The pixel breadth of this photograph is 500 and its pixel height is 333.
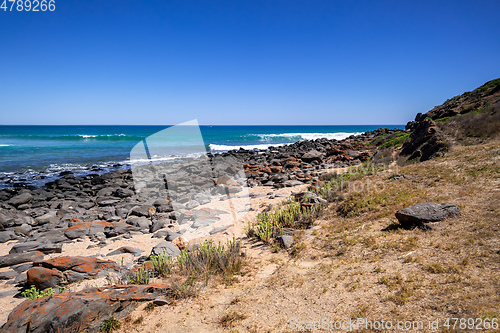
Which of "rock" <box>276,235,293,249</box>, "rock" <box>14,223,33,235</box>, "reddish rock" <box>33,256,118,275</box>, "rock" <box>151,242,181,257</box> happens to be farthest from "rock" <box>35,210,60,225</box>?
"rock" <box>276,235,293,249</box>

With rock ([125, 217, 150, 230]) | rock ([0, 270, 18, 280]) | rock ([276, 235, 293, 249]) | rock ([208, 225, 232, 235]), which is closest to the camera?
rock ([0, 270, 18, 280])

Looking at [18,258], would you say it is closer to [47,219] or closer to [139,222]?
[139,222]

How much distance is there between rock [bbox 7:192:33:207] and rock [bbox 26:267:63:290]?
10695 mm

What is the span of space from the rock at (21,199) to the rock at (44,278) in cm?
1069

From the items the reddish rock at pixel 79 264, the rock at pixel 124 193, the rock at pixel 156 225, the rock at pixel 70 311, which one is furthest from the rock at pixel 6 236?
the rock at pixel 70 311

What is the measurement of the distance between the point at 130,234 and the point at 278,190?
733 cm

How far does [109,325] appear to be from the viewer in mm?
3951

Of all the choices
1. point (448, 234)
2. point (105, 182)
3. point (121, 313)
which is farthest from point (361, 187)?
point (105, 182)

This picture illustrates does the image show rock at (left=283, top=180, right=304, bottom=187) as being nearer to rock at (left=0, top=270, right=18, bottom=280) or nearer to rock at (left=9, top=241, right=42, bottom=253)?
rock at (left=9, top=241, right=42, bottom=253)

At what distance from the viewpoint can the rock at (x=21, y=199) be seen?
43.0 ft

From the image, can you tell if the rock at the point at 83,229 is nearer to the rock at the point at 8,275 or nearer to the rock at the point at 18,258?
the rock at the point at 18,258

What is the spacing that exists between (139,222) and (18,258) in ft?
12.0

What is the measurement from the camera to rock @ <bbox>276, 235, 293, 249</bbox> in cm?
663

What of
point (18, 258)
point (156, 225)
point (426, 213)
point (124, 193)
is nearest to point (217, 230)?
point (156, 225)
